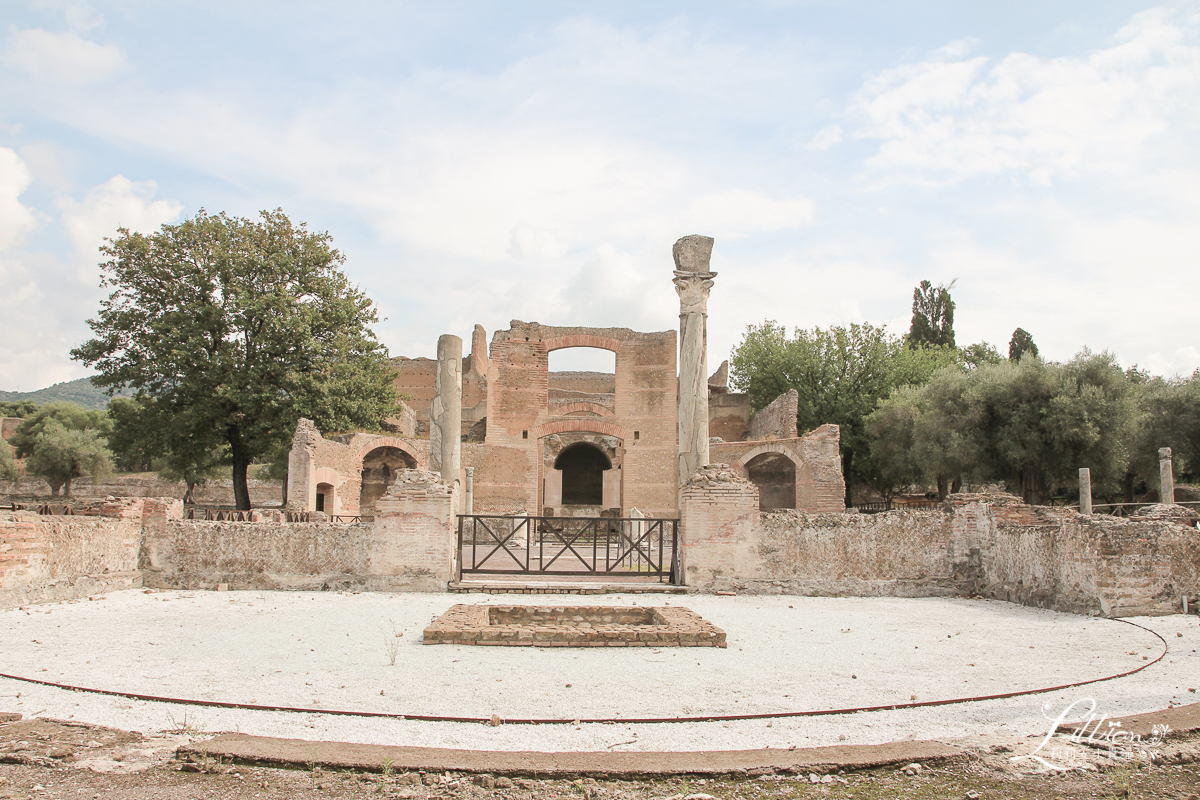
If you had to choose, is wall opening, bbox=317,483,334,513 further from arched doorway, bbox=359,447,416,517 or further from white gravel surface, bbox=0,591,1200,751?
white gravel surface, bbox=0,591,1200,751

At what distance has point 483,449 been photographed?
2706cm

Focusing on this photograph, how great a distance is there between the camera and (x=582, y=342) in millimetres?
28078

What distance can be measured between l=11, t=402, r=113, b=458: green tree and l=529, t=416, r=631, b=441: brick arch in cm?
3124

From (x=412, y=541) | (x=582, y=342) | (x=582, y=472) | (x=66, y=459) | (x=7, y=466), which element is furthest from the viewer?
(x=7, y=466)

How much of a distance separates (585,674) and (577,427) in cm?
2070

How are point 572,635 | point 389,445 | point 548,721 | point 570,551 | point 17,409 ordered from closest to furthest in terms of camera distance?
1. point 548,721
2. point 572,635
3. point 570,551
4. point 389,445
5. point 17,409

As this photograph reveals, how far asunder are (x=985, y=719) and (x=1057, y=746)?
60cm

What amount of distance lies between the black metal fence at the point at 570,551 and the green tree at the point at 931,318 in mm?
23424

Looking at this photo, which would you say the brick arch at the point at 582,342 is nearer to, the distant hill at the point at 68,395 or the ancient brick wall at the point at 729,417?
the ancient brick wall at the point at 729,417

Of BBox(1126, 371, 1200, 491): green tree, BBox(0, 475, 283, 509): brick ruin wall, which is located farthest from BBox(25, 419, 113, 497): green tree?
BBox(1126, 371, 1200, 491): green tree

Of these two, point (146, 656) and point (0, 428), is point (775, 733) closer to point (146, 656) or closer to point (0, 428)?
point (146, 656)

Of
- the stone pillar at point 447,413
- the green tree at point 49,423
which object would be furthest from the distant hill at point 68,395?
the stone pillar at point 447,413

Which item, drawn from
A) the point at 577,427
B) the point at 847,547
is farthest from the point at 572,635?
the point at 577,427

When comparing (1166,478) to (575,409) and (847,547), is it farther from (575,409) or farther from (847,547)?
(575,409)
